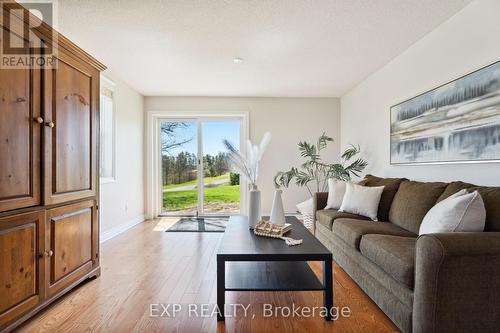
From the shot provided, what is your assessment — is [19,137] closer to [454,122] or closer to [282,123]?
[454,122]

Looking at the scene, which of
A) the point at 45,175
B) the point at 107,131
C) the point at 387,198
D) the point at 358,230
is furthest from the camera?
the point at 107,131

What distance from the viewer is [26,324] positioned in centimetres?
185

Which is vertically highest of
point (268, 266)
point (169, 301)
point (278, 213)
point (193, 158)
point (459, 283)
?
point (193, 158)

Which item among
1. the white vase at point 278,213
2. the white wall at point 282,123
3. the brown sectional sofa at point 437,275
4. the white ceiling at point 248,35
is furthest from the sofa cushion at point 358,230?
the white wall at point 282,123

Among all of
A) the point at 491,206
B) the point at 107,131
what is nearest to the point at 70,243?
the point at 107,131

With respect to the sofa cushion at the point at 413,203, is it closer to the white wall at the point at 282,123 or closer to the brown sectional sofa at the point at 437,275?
the brown sectional sofa at the point at 437,275

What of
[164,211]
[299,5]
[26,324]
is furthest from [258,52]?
[164,211]

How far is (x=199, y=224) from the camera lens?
16.1 feet

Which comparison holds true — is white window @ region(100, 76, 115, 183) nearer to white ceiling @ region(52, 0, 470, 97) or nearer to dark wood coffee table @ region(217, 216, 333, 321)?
white ceiling @ region(52, 0, 470, 97)

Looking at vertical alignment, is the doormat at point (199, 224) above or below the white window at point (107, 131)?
below

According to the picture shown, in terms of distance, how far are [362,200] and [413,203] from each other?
597 millimetres

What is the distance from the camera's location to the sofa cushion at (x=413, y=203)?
7.89 ft

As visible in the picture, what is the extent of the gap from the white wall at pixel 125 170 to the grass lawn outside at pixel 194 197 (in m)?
0.52

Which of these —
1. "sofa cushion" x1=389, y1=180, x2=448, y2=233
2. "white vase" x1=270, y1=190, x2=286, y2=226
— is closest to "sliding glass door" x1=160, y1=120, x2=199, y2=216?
"white vase" x1=270, y1=190, x2=286, y2=226
